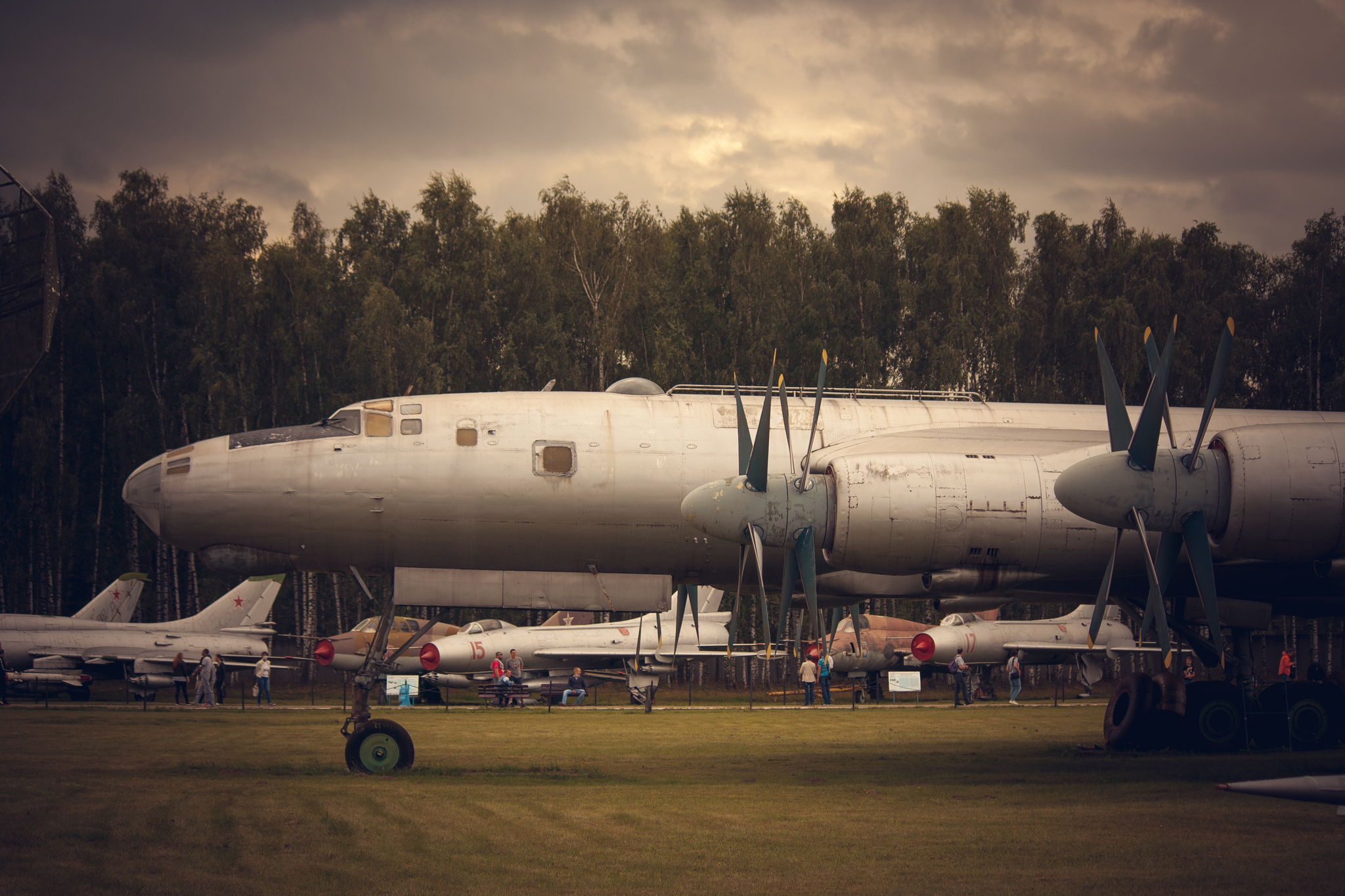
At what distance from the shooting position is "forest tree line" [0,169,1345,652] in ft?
139

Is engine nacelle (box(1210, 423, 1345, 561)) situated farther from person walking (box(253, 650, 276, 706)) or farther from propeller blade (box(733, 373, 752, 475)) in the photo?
person walking (box(253, 650, 276, 706))

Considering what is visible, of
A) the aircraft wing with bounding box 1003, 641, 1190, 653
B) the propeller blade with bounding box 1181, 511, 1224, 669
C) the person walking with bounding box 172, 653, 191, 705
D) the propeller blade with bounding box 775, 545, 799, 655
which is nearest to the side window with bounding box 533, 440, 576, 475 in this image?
the propeller blade with bounding box 775, 545, 799, 655

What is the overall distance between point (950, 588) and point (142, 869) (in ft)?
32.8

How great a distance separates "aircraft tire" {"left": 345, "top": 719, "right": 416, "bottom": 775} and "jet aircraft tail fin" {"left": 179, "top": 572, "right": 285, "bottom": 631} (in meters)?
24.7

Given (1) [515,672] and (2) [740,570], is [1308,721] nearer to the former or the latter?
(2) [740,570]

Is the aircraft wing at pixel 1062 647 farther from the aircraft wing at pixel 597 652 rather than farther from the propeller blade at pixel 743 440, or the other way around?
the propeller blade at pixel 743 440

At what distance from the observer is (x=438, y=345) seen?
4425 centimetres

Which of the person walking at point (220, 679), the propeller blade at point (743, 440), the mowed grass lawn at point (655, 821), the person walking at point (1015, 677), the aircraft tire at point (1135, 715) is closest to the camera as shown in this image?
the mowed grass lawn at point (655, 821)

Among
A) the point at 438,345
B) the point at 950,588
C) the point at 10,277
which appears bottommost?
the point at 950,588

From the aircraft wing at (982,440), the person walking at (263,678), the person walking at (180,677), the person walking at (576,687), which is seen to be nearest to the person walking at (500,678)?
the person walking at (576,687)

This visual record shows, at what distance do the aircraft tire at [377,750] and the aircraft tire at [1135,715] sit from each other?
11561 mm

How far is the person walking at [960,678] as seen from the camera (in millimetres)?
35094

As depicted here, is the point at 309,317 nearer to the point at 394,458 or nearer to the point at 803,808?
the point at 394,458

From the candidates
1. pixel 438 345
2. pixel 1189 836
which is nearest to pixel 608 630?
pixel 438 345
